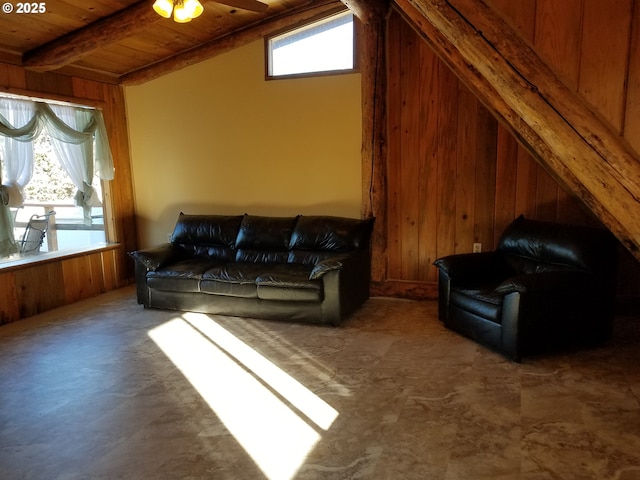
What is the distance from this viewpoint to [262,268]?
14.3 feet

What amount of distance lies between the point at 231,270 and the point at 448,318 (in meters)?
1.98

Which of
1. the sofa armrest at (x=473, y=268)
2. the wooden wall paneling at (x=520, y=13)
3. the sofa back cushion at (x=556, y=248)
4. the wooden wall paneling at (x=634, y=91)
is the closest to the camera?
the wooden wall paneling at (x=634, y=91)

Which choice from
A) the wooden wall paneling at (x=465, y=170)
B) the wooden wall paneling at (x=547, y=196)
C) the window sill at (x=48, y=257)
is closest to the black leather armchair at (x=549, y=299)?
the wooden wall paneling at (x=547, y=196)

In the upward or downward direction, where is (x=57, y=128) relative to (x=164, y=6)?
downward

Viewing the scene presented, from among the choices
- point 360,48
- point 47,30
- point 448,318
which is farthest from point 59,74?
point 448,318

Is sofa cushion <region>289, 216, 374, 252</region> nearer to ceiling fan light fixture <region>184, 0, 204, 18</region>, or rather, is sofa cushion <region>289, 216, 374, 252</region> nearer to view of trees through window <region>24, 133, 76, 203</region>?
ceiling fan light fixture <region>184, 0, 204, 18</region>

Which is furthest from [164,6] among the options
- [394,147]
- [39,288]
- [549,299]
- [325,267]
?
[549,299]

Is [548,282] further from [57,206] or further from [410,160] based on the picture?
[57,206]

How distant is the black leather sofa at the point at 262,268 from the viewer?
13.0 ft

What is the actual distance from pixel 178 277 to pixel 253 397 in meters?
1.95

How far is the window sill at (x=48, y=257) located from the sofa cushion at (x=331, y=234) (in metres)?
2.28

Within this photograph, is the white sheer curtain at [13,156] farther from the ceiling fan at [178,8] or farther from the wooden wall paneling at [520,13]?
the wooden wall paneling at [520,13]

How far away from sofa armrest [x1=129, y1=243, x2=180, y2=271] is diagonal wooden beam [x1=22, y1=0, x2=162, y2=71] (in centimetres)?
190

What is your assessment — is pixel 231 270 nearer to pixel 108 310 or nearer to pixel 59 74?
pixel 108 310
